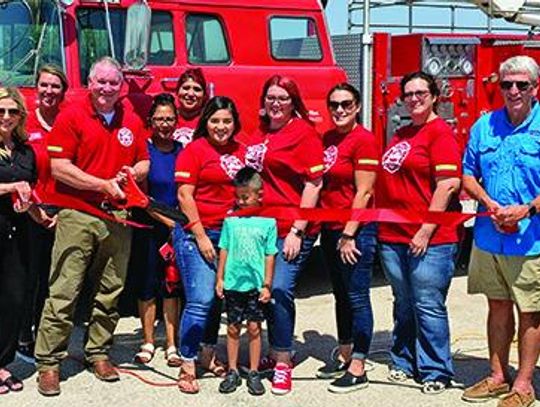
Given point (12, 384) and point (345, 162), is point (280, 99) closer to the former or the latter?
point (345, 162)

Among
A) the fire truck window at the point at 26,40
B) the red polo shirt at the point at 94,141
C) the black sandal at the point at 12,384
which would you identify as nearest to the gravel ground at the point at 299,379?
the black sandal at the point at 12,384

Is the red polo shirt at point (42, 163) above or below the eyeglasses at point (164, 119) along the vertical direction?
below

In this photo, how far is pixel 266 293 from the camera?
5172 mm

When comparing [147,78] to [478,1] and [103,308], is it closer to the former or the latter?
[103,308]

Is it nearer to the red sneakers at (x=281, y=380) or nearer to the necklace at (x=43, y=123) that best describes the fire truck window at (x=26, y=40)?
the necklace at (x=43, y=123)

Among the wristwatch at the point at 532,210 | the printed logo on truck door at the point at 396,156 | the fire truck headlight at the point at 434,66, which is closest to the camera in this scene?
the wristwatch at the point at 532,210

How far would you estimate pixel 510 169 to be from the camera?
4.80 meters

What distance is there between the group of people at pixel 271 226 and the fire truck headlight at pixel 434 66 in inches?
112

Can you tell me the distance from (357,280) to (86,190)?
5.29 ft

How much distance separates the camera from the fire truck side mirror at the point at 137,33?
6297 millimetres

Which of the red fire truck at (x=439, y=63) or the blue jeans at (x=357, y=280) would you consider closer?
the blue jeans at (x=357, y=280)

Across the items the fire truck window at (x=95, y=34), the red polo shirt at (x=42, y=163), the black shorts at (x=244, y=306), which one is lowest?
the black shorts at (x=244, y=306)

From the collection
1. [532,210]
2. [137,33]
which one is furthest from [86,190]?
[532,210]

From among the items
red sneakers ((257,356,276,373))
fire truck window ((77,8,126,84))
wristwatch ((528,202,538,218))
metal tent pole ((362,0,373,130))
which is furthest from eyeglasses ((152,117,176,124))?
metal tent pole ((362,0,373,130))
